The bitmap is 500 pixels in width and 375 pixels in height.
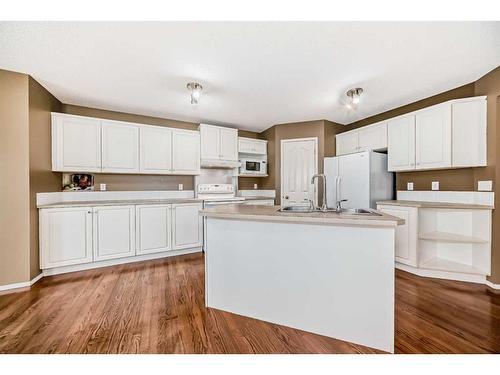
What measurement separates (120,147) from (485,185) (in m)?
4.81

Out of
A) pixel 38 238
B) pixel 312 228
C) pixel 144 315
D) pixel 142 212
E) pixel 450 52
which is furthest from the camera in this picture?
pixel 142 212

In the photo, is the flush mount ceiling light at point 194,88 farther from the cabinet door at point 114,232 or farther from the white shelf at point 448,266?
the white shelf at point 448,266

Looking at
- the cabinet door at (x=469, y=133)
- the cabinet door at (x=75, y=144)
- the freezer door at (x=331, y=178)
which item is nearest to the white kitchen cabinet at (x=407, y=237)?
the cabinet door at (x=469, y=133)

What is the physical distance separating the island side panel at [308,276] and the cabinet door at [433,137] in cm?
211

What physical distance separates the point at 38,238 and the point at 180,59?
270 cm

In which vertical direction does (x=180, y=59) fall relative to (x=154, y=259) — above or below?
above

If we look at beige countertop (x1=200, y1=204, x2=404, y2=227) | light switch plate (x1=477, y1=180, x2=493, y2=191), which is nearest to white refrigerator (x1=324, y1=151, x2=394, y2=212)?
light switch plate (x1=477, y1=180, x2=493, y2=191)

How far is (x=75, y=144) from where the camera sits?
10.4 ft

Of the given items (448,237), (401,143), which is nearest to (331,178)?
(401,143)

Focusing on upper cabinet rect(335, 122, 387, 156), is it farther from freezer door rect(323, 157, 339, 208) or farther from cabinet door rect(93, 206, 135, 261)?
cabinet door rect(93, 206, 135, 261)

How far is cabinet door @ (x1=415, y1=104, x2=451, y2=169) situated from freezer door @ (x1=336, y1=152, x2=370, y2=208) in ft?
2.13

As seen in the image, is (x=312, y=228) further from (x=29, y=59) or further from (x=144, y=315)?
(x=29, y=59)
